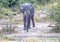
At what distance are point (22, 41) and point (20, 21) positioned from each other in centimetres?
872

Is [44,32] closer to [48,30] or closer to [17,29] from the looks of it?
[48,30]

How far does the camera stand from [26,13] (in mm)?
20250

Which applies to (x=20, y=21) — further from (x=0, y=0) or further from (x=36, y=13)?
(x=0, y=0)

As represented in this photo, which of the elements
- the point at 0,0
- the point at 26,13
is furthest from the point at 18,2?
the point at 26,13

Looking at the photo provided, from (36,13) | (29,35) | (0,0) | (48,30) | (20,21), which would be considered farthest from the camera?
(0,0)

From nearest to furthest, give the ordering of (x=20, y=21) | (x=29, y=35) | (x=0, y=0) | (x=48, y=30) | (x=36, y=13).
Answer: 1. (x=29, y=35)
2. (x=48, y=30)
3. (x=20, y=21)
4. (x=36, y=13)
5. (x=0, y=0)

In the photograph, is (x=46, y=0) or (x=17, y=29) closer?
(x=17, y=29)

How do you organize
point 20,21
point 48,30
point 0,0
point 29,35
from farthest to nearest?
point 0,0 < point 20,21 < point 48,30 < point 29,35

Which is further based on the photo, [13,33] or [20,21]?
[20,21]

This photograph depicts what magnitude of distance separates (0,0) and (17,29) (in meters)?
9.05

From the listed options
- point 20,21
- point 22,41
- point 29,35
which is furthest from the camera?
point 20,21

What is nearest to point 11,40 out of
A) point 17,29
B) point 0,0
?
point 17,29

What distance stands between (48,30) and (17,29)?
1.76m

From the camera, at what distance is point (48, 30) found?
19641 millimetres
